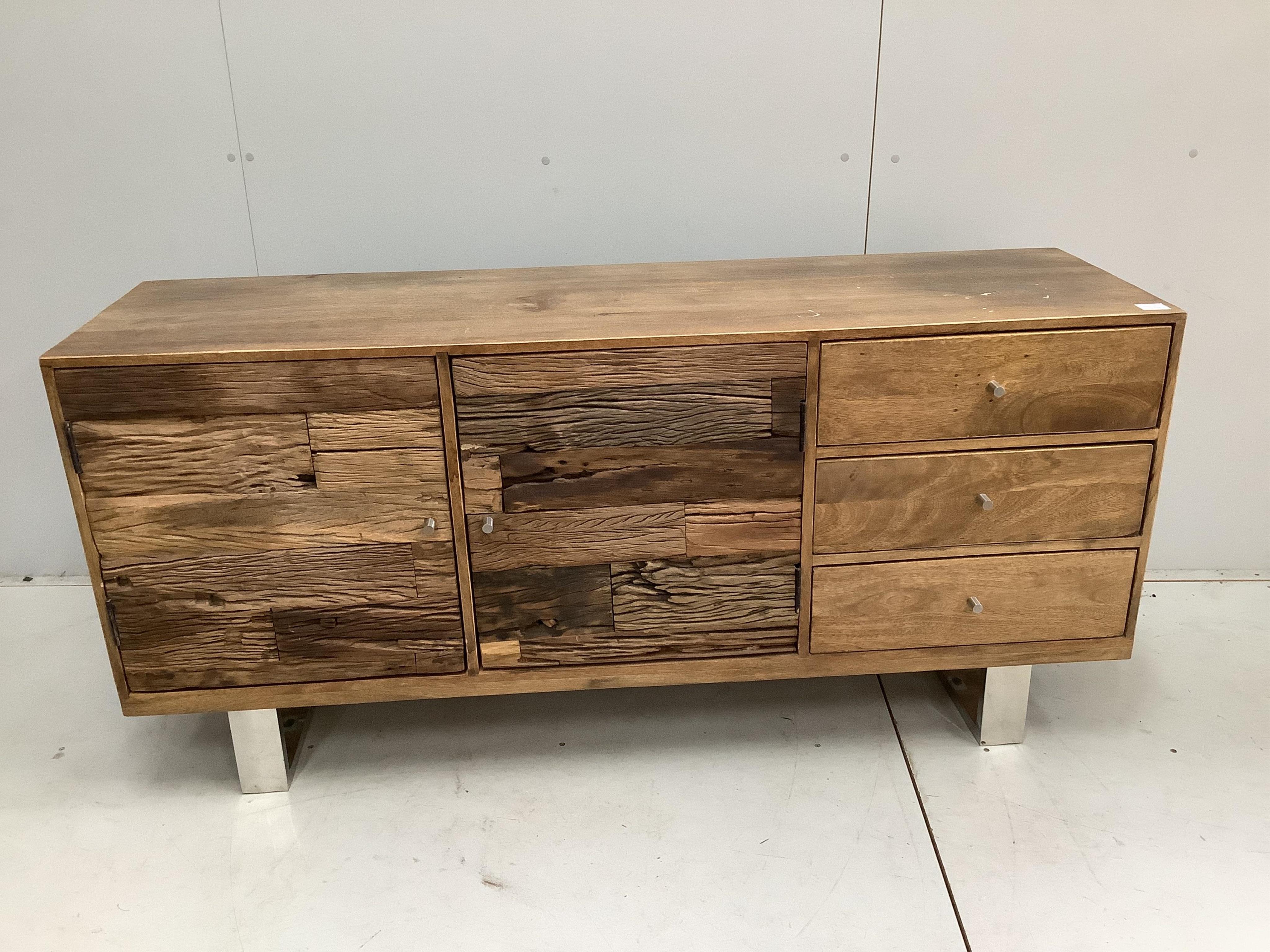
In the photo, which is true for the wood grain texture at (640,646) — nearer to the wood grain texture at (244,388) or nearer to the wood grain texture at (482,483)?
the wood grain texture at (482,483)

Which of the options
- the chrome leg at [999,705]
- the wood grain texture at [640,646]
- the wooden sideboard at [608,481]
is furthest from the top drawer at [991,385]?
the chrome leg at [999,705]

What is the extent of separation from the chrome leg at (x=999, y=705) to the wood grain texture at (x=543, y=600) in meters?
0.66

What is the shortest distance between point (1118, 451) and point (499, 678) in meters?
1.00

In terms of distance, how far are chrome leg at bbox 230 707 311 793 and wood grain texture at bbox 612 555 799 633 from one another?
581mm

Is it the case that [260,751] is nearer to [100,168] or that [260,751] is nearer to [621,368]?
[621,368]

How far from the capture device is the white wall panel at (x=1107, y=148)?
187 cm

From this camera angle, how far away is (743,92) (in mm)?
1887

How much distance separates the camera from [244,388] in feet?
4.56

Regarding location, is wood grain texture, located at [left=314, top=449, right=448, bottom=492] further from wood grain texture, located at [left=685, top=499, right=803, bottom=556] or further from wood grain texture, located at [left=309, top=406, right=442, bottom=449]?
wood grain texture, located at [left=685, top=499, right=803, bottom=556]

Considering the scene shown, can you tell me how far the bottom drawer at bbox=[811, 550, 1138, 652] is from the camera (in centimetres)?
156

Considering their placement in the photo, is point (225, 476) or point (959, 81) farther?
point (959, 81)

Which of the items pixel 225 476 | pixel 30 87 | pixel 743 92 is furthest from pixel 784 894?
pixel 30 87

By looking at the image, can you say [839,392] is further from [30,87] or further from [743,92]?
[30,87]

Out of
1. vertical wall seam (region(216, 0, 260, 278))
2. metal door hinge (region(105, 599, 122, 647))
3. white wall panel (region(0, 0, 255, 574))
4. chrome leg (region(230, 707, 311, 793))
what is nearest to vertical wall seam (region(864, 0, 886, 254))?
vertical wall seam (region(216, 0, 260, 278))
